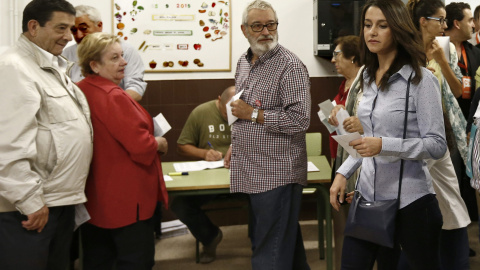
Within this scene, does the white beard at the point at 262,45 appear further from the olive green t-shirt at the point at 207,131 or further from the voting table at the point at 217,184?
the olive green t-shirt at the point at 207,131

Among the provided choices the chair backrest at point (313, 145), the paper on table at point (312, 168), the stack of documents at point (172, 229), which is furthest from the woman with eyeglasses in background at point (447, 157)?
the stack of documents at point (172, 229)

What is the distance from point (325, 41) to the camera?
16.2ft

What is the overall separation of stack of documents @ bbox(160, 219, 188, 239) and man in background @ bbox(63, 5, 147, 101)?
1595 millimetres

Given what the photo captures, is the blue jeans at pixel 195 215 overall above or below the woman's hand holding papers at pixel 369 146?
below

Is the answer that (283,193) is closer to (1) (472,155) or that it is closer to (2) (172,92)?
(1) (472,155)

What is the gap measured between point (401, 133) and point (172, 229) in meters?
3.21

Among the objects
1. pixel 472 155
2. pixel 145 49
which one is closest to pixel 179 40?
pixel 145 49

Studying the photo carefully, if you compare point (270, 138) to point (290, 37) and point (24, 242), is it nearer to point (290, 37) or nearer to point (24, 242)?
point (24, 242)

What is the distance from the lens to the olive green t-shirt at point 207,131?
4.27 m

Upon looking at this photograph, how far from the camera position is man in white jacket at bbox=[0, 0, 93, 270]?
2.27 meters

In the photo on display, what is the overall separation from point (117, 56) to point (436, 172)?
1832 millimetres

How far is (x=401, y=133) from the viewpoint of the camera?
2152 mm

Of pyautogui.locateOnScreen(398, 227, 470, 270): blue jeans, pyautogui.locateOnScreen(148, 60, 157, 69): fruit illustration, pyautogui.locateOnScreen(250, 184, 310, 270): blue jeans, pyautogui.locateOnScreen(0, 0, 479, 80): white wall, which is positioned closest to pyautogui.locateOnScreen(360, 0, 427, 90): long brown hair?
pyautogui.locateOnScreen(250, 184, 310, 270): blue jeans

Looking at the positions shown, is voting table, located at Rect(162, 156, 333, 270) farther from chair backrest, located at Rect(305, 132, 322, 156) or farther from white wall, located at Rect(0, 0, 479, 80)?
white wall, located at Rect(0, 0, 479, 80)
